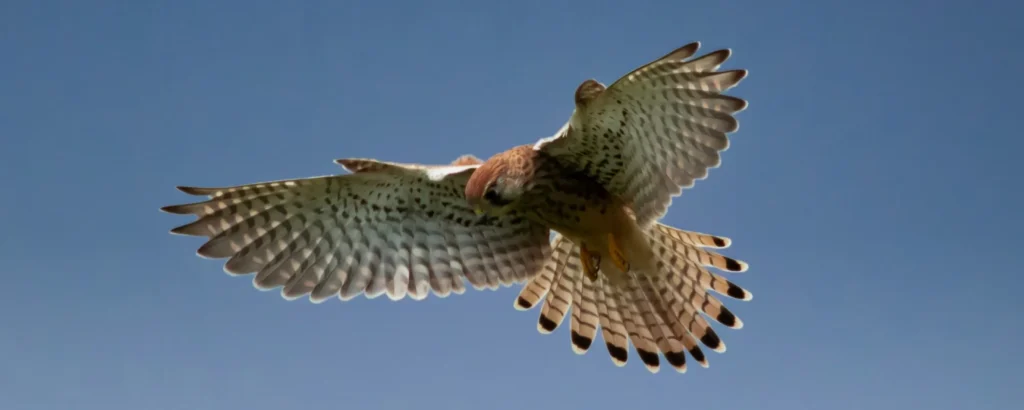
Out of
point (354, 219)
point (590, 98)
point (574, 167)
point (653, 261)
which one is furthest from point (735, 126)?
point (354, 219)

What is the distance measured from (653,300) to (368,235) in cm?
208

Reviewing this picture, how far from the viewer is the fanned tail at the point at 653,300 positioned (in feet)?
22.0

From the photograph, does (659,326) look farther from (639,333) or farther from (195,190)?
(195,190)

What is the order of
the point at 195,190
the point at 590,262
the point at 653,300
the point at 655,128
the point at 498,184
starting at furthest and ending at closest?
the point at 653,300, the point at 590,262, the point at 195,190, the point at 498,184, the point at 655,128

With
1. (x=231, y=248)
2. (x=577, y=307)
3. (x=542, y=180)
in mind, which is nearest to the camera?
(x=542, y=180)

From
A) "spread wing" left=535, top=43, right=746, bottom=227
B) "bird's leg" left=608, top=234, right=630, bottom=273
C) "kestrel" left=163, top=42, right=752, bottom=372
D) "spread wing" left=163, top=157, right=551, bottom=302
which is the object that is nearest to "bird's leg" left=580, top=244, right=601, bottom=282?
"kestrel" left=163, top=42, right=752, bottom=372

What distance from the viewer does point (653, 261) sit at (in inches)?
263

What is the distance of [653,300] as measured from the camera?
268 inches

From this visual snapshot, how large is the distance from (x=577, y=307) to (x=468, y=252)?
899 millimetres

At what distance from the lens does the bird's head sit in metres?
5.89

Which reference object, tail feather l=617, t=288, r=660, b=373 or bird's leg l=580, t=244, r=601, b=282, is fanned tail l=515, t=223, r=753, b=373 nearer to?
tail feather l=617, t=288, r=660, b=373

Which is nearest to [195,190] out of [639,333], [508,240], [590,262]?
[508,240]

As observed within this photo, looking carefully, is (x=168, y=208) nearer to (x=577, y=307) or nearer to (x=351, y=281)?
(x=351, y=281)

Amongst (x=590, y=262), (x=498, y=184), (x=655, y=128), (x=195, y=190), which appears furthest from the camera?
(x=590, y=262)
